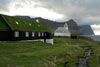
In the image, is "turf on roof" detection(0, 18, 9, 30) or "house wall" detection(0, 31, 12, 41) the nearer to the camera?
"house wall" detection(0, 31, 12, 41)

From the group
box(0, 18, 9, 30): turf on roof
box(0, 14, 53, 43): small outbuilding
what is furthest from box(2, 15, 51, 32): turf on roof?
box(0, 18, 9, 30): turf on roof

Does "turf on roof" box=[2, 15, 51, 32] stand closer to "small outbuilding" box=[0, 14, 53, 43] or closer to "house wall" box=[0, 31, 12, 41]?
"small outbuilding" box=[0, 14, 53, 43]

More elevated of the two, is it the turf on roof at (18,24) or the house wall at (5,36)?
the turf on roof at (18,24)

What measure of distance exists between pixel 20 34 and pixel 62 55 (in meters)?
21.3

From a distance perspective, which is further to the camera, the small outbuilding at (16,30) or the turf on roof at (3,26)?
the small outbuilding at (16,30)

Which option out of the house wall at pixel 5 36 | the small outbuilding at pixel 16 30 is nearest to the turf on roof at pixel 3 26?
the small outbuilding at pixel 16 30

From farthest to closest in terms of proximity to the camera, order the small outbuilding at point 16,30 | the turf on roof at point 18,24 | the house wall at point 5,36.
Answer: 1. the turf on roof at point 18,24
2. the small outbuilding at point 16,30
3. the house wall at point 5,36

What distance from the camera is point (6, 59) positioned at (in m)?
32.3

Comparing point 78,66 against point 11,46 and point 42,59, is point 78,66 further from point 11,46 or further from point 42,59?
point 11,46

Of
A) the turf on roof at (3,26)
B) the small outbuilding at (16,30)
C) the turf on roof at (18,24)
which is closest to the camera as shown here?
the turf on roof at (3,26)

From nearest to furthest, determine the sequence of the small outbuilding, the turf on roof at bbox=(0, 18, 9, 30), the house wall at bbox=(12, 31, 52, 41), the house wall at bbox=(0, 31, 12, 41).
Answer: the house wall at bbox=(0, 31, 12, 41) < the turf on roof at bbox=(0, 18, 9, 30) < the small outbuilding < the house wall at bbox=(12, 31, 52, 41)

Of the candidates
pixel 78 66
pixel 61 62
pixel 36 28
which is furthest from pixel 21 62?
pixel 36 28

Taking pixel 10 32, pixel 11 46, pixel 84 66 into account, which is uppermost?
pixel 10 32

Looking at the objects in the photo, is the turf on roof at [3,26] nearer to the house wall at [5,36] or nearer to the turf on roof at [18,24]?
the house wall at [5,36]
